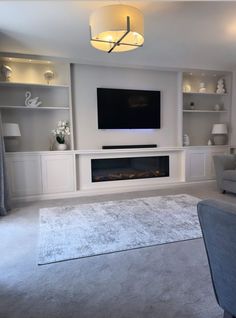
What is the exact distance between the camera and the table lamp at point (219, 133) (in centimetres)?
543

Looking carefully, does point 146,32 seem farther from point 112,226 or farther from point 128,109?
point 112,226

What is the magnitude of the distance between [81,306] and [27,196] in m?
3.12

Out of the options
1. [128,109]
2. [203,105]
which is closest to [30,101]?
[128,109]

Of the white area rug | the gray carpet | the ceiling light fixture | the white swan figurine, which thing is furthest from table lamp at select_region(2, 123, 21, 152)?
the ceiling light fixture

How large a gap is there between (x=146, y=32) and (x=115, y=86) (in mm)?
1731

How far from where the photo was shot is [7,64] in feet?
14.3

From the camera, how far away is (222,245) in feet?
3.66

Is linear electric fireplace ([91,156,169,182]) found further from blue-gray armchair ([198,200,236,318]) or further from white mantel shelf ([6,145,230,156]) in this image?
blue-gray armchair ([198,200,236,318])

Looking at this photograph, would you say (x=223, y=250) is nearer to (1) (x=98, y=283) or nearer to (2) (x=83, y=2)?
(1) (x=98, y=283)

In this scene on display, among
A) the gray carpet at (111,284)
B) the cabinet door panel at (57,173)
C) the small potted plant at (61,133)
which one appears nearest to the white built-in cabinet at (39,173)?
the cabinet door panel at (57,173)

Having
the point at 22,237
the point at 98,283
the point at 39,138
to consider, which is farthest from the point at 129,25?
the point at 39,138

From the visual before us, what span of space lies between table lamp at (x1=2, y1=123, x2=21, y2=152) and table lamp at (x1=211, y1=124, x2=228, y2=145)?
4.23 m

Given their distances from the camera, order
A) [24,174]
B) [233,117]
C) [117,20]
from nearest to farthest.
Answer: [117,20] → [24,174] → [233,117]

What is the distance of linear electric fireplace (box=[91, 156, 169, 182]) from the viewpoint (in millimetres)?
4911
